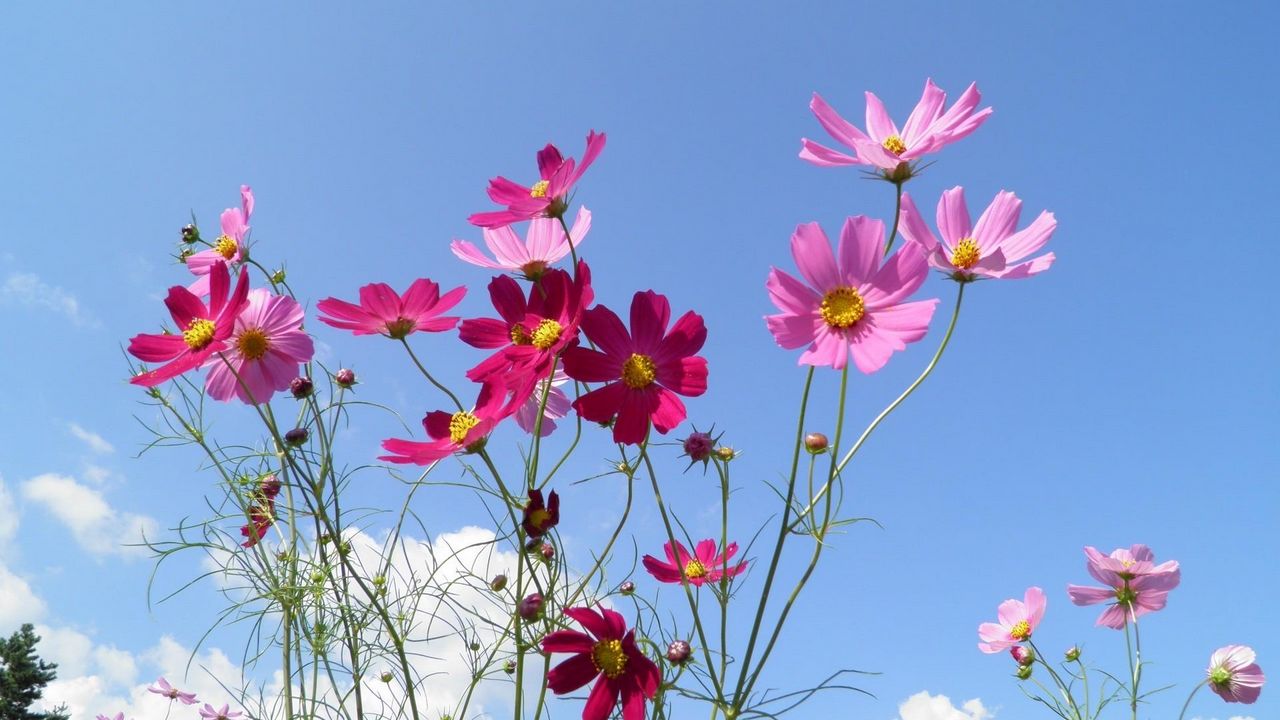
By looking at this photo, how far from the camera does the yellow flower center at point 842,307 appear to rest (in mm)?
800

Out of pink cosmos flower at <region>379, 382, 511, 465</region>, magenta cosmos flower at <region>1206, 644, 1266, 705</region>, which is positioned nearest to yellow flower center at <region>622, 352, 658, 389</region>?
pink cosmos flower at <region>379, 382, 511, 465</region>

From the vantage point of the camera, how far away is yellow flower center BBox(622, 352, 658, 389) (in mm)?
826

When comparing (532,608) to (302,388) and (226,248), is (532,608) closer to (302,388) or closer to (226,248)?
(302,388)

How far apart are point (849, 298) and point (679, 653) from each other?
451mm

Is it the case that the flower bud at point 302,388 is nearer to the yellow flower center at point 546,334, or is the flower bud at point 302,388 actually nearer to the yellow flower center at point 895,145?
the yellow flower center at point 546,334

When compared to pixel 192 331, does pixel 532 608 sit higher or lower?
lower

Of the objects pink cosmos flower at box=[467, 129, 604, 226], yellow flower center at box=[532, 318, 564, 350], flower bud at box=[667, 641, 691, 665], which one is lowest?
flower bud at box=[667, 641, 691, 665]

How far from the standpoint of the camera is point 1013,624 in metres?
2.33

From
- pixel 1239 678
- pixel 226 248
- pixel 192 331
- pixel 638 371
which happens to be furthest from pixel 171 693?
pixel 1239 678

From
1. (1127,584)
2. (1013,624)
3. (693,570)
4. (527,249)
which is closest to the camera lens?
(527,249)

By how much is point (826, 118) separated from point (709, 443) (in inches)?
15.2

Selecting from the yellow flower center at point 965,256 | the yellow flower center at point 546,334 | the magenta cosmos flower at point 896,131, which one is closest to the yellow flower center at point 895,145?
the magenta cosmos flower at point 896,131

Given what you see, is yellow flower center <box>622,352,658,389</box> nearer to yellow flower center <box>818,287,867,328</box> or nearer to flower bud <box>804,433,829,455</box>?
yellow flower center <box>818,287,867,328</box>

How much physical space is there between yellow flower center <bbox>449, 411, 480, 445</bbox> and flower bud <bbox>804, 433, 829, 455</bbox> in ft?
1.65
